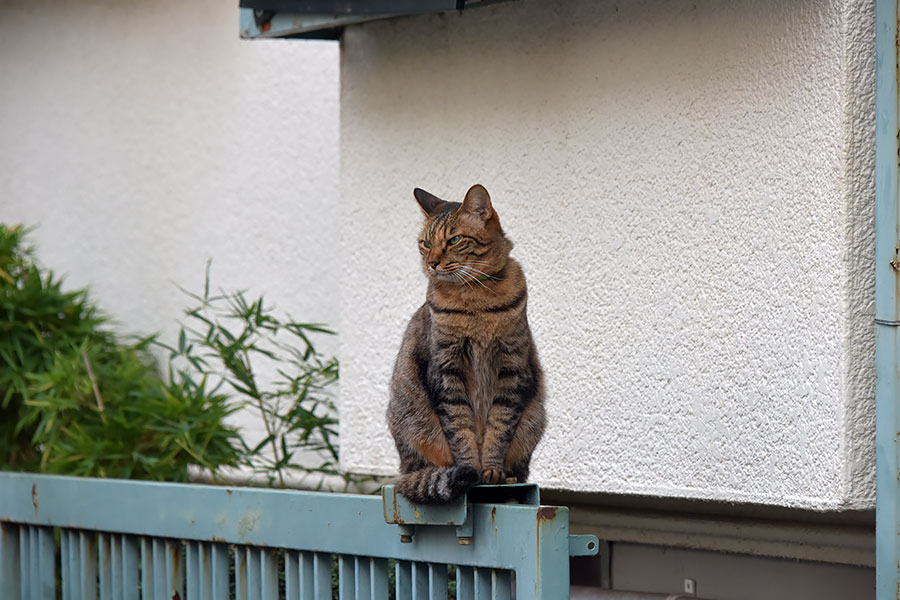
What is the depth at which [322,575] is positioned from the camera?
260cm

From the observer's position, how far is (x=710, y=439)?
2.83m

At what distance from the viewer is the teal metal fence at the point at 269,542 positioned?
7.15ft

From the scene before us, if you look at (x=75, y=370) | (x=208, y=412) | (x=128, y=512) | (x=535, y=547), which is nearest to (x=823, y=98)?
(x=535, y=547)

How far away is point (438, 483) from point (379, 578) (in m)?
0.46

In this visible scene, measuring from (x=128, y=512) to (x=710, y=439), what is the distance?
1.55 meters

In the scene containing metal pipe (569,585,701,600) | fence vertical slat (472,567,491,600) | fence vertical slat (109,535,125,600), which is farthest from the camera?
metal pipe (569,585,701,600)

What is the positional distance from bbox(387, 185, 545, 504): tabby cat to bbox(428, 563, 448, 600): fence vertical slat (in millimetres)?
213

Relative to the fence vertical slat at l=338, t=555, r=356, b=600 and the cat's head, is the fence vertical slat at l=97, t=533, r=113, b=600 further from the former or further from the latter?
the cat's head

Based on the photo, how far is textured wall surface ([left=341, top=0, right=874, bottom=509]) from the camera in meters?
2.54

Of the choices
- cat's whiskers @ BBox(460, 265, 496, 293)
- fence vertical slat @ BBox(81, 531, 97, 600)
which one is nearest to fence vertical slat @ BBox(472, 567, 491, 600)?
cat's whiskers @ BBox(460, 265, 496, 293)

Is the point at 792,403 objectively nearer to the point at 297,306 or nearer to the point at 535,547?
the point at 535,547

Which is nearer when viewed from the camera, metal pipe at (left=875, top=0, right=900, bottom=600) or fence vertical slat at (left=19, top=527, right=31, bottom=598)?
metal pipe at (left=875, top=0, right=900, bottom=600)

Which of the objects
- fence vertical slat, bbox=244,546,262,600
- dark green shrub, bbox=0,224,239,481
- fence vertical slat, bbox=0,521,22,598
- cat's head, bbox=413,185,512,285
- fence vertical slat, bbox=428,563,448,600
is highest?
cat's head, bbox=413,185,512,285

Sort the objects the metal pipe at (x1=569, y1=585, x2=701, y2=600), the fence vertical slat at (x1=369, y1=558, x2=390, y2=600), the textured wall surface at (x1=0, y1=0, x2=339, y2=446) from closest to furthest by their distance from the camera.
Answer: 1. the fence vertical slat at (x1=369, y1=558, x2=390, y2=600)
2. the metal pipe at (x1=569, y1=585, x2=701, y2=600)
3. the textured wall surface at (x1=0, y1=0, x2=339, y2=446)
